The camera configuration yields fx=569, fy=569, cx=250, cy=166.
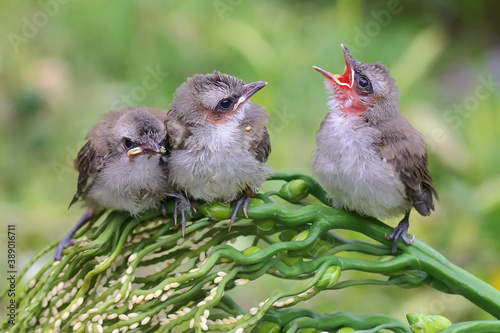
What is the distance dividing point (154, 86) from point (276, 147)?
44.5 inches

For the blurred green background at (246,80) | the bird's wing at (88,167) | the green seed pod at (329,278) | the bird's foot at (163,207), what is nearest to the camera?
the green seed pod at (329,278)

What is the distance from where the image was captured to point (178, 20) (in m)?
5.01

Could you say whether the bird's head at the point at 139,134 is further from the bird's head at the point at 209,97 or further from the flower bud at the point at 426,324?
the flower bud at the point at 426,324

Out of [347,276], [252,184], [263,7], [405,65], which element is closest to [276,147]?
[347,276]

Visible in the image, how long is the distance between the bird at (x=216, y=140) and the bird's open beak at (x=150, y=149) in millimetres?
60

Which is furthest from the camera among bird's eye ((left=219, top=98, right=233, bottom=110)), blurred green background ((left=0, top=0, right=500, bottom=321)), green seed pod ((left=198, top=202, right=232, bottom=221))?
blurred green background ((left=0, top=0, right=500, bottom=321))

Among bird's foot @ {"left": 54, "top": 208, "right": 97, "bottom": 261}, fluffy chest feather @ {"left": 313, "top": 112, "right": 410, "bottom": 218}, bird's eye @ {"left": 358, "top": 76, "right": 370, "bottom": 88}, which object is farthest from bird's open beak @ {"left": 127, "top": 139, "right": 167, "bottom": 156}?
bird's eye @ {"left": 358, "top": 76, "right": 370, "bottom": 88}

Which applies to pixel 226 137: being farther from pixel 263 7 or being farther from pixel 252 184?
pixel 263 7

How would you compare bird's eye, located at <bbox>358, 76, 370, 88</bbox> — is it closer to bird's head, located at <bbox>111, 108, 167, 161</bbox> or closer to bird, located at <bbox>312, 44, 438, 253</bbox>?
bird, located at <bbox>312, 44, 438, 253</bbox>

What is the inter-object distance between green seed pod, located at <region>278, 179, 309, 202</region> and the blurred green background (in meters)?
1.82

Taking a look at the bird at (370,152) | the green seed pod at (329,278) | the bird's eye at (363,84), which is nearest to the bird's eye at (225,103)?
the bird at (370,152)

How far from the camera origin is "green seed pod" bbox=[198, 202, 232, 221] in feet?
6.08

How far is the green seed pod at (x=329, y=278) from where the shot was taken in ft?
5.40

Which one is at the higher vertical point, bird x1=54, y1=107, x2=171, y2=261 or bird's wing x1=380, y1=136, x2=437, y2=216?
bird's wing x1=380, y1=136, x2=437, y2=216
